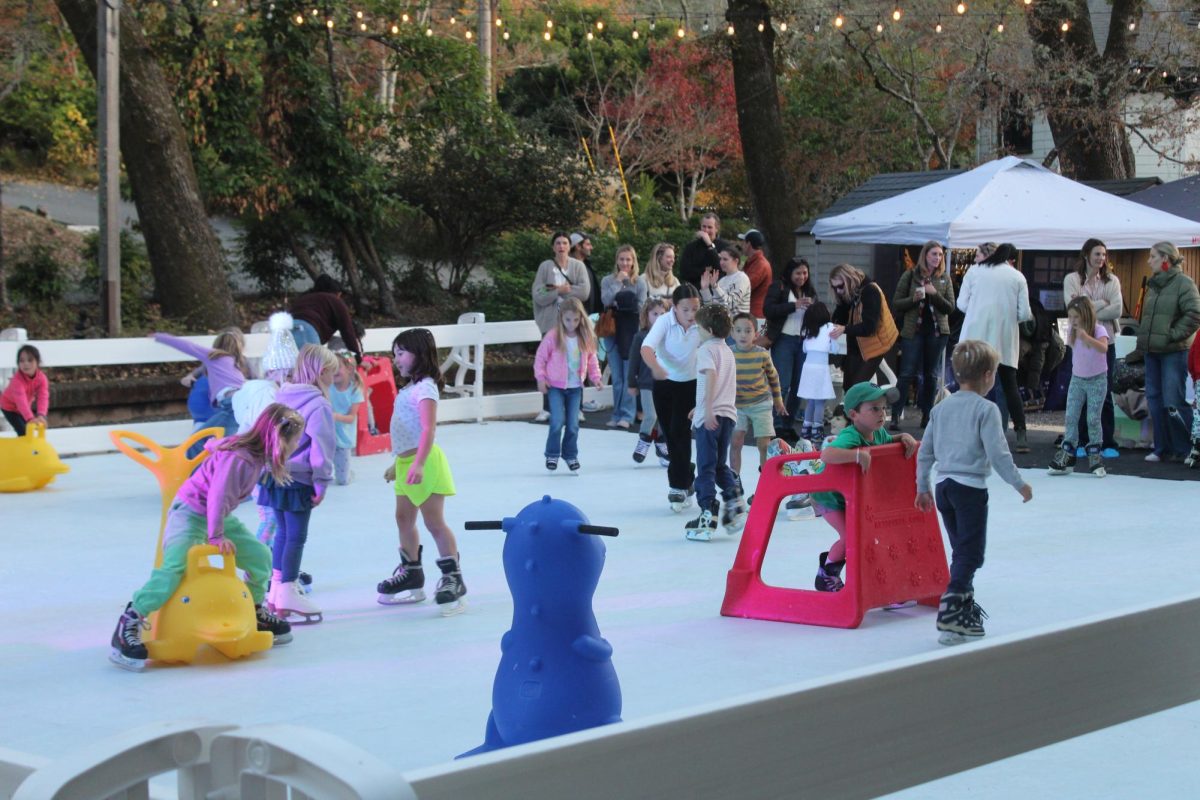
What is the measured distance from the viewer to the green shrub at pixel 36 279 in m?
21.9

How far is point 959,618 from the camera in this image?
714 centimetres

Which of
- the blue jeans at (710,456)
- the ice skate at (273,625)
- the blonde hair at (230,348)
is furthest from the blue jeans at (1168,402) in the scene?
the ice skate at (273,625)

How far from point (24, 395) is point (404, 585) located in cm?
551

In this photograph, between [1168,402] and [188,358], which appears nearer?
[1168,402]

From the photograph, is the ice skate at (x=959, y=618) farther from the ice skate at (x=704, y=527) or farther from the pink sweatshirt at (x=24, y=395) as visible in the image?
the pink sweatshirt at (x=24, y=395)

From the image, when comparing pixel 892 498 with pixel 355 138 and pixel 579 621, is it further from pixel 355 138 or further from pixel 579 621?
pixel 355 138

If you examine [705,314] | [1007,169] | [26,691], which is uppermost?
[1007,169]

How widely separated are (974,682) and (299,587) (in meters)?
5.97

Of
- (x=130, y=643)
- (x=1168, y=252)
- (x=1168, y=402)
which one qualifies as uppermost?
(x=1168, y=252)

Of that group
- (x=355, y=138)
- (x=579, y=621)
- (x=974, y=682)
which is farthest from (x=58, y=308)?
(x=974, y=682)

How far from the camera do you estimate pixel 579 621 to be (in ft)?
15.3

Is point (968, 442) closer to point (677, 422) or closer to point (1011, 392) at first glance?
point (677, 422)

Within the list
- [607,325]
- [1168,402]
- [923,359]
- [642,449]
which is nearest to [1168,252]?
[1168,402]

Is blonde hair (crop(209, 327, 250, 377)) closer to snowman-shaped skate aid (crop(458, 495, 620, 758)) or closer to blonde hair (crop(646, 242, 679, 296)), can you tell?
blonde hair (crop(646, 242, 679, 296))
